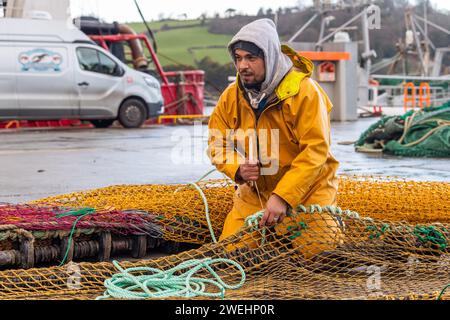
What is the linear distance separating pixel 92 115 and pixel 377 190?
543 inches

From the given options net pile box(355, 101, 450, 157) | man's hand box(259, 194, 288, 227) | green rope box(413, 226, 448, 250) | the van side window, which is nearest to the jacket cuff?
man's hand box(259, 194, 288, 227)

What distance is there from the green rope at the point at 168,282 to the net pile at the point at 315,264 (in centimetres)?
6

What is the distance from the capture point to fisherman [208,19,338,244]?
406 cm

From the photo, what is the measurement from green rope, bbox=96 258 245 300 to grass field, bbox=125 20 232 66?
60739 mm

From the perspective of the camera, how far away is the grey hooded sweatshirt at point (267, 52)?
4.07 m

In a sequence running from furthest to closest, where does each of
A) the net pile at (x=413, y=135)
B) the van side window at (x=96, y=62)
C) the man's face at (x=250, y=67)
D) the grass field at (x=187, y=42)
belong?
1. the grass field at (x=187, y=42)
2. the van side window at (x=96, y=62)
3. the net pile at (x=413, y=135)
4. the man's face at (x=250, y=67)

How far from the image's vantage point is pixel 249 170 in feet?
13.8

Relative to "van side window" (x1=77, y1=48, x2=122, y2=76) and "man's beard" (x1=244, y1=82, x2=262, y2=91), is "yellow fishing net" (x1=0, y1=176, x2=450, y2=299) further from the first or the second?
"van side window" (x1=77, y1=48, x2=122, y2=76)

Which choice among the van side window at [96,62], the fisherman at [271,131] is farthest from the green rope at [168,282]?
the van side window at [96,62]

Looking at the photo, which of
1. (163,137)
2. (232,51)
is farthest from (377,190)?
(163,137)

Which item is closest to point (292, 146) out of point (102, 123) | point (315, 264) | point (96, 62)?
point (315, 264)

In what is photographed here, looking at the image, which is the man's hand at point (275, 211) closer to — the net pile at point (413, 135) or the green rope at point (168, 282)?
the green rope at point (168, 282)

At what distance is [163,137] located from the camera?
51.4 ft
